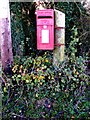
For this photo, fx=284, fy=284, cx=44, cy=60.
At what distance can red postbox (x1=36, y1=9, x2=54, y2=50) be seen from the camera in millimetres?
4395

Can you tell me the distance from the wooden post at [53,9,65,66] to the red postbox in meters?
0.11

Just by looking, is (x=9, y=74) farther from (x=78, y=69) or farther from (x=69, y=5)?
(x=69, y=5)

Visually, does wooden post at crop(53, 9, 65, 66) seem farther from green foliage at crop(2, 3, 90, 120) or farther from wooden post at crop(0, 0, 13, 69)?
wooden post at crop(0, 0, 13, 69)

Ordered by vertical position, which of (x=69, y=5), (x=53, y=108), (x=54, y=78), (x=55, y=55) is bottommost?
(x=53, y=108)

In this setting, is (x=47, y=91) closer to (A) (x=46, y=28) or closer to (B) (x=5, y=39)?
(A) (x=46, y=28)

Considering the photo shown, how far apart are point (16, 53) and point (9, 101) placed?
54.2 inches

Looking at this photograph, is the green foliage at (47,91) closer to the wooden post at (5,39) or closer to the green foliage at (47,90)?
the green foliage at (47,90)

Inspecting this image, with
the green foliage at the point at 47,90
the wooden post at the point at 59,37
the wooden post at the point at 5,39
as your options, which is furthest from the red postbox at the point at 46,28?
the wooden post at the point at 5,39

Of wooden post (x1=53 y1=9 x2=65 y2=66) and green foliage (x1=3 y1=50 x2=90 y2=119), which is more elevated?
wooden post (x1=53 y1=9 x2=65 y2=66)

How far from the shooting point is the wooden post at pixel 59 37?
446 centimetres

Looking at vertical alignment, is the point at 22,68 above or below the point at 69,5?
below

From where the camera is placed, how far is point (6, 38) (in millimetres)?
4797

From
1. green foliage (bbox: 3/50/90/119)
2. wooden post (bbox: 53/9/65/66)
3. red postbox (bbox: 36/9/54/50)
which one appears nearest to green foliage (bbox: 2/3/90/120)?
green foliage (bbox: 3/50/90/119)

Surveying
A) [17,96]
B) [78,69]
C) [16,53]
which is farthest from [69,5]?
[17,96]
